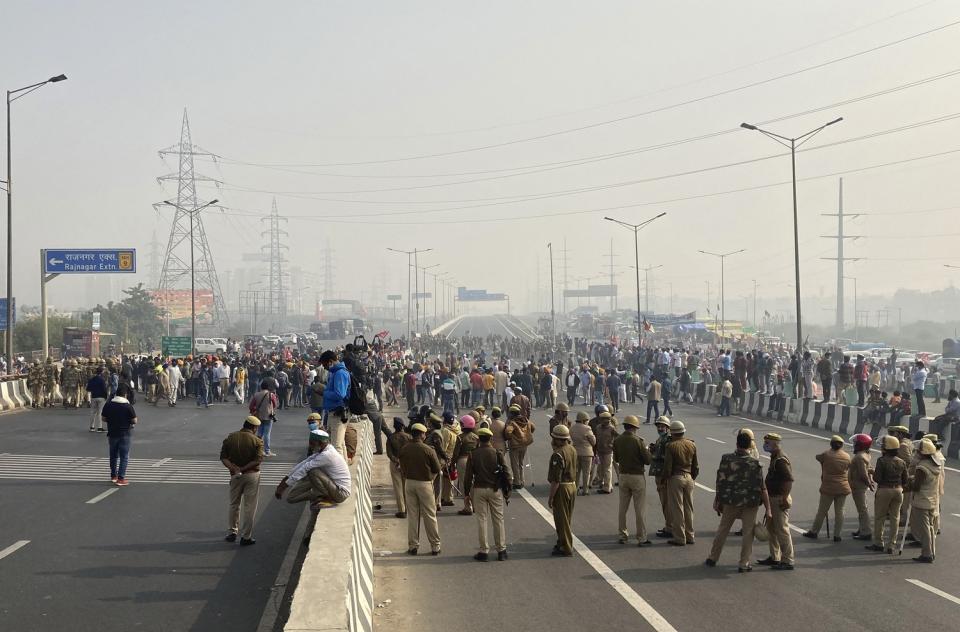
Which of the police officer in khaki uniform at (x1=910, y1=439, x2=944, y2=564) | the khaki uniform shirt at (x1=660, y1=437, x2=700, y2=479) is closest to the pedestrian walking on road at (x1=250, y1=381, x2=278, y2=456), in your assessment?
the khaki uniform shirt at (x1=660, y1=437, x2=700, y2=479)

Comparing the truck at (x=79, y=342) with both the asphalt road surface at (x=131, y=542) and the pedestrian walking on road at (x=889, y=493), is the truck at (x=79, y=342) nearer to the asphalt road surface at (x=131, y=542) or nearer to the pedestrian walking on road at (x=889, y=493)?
the asphalt road surface at (x=131, y=542)

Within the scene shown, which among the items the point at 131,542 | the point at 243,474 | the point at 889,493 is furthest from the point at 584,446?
the point at 131,542

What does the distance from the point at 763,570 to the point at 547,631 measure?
3629 millimetres

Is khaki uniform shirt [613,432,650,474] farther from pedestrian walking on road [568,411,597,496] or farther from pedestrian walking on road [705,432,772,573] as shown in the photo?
pedestrian walking on road [568,411,597,496]

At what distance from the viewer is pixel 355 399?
14797 millimetres

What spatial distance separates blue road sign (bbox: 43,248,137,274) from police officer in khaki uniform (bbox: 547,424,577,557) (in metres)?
38.9

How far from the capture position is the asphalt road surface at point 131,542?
916 centimetres

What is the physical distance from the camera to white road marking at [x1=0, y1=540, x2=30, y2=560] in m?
11.2

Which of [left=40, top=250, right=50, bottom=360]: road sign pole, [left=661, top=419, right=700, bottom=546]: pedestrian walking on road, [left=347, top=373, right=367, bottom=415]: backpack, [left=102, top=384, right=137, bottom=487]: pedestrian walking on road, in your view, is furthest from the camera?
[left=40, top=250, right=50, bottom=360]: road sign pole

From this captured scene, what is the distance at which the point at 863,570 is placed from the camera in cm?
1119

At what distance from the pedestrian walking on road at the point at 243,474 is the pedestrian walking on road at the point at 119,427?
14.1 feet

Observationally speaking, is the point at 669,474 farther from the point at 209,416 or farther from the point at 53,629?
the point at 209,416

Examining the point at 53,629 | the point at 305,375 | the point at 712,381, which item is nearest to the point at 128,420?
the point at 53,629

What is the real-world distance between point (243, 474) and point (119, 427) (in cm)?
488
